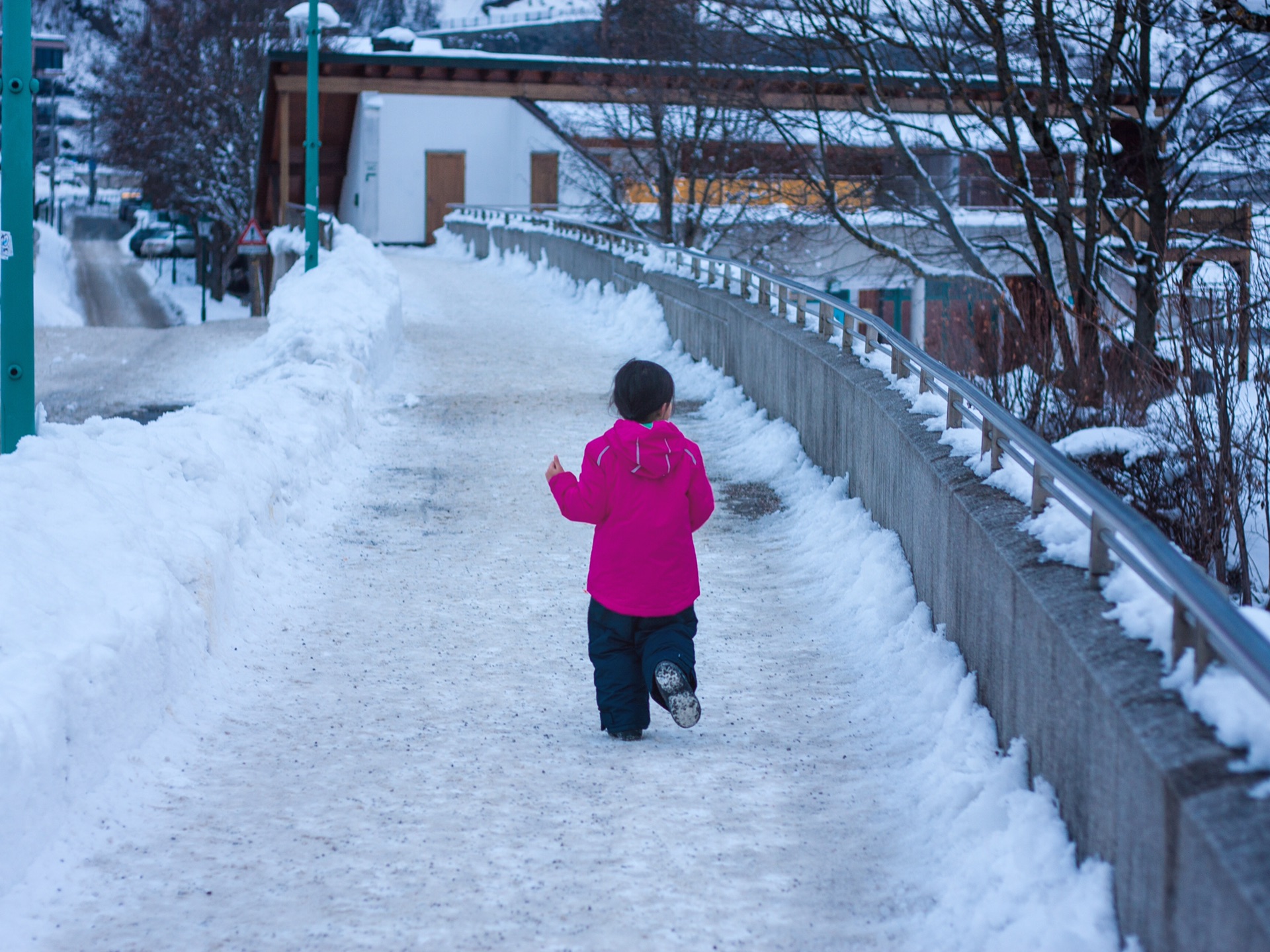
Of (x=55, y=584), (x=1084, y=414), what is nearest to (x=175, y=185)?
(x=1084, y=414)

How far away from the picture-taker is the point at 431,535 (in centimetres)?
888

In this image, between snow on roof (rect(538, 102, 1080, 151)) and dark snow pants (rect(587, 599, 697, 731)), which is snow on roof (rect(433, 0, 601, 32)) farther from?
dark snow pants (rect(587, 599, 697, 731))

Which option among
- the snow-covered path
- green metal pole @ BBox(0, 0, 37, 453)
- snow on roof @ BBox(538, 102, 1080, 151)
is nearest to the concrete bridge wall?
the snow-covered path

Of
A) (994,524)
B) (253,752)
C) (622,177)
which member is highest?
(622,177)

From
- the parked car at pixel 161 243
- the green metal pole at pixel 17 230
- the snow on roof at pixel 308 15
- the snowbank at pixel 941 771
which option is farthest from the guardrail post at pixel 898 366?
the parked car at pixel 161 243

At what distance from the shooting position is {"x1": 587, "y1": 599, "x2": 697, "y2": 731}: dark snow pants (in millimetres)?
5180

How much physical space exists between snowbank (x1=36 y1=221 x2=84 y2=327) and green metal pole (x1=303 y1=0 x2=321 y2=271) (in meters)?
13.7

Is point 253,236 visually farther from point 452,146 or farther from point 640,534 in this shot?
point 640,534

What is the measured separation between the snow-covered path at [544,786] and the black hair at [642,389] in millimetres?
1191

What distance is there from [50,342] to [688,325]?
44.7 feet

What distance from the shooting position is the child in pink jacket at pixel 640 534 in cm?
514

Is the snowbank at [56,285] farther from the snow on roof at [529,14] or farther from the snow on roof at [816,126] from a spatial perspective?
the snow on roof at [529,14]

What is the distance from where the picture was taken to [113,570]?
560 centimetres

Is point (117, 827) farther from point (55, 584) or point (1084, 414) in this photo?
point (1084, 414)
